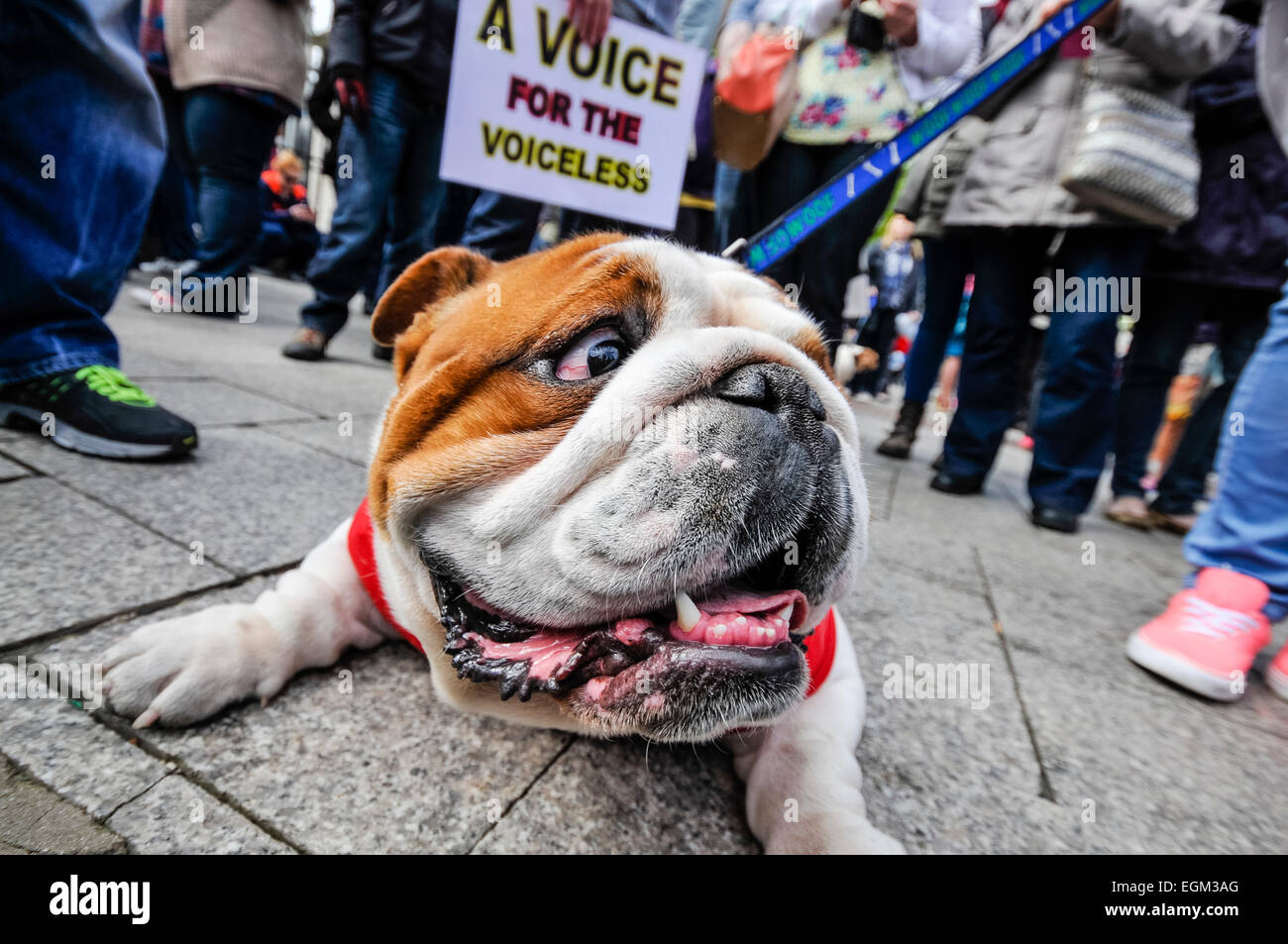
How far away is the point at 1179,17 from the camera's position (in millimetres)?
3227

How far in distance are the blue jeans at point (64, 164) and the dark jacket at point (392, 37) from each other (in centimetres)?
226

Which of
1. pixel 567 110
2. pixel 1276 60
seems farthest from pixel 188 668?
pixel 1276 60

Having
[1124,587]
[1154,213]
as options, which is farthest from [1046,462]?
[1154,213]

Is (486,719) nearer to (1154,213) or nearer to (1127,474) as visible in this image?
(1154,213)

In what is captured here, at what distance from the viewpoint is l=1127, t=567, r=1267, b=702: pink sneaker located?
7.52 feet

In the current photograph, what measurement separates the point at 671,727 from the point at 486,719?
1.89 ft

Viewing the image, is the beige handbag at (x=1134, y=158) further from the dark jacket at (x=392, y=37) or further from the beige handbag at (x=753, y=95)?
the dark jacket at (x=392, y=37)

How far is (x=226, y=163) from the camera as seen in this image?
18.4ft

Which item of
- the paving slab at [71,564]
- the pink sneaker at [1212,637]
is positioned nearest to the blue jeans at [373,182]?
the paving slab at [71,564]

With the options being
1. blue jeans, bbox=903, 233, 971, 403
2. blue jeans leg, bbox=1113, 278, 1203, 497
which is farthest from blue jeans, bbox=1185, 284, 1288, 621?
blue jeans, bbox=903, 233, 971, 403

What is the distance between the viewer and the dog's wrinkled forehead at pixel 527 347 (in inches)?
50.9

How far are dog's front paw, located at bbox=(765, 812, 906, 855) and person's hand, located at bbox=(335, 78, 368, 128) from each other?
16.9 ft

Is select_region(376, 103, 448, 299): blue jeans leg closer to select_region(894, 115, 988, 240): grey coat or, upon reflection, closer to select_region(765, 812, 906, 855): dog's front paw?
select_region(894, 115, 988, 240): grey coat

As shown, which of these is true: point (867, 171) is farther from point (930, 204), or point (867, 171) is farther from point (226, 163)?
point (226, 163)
